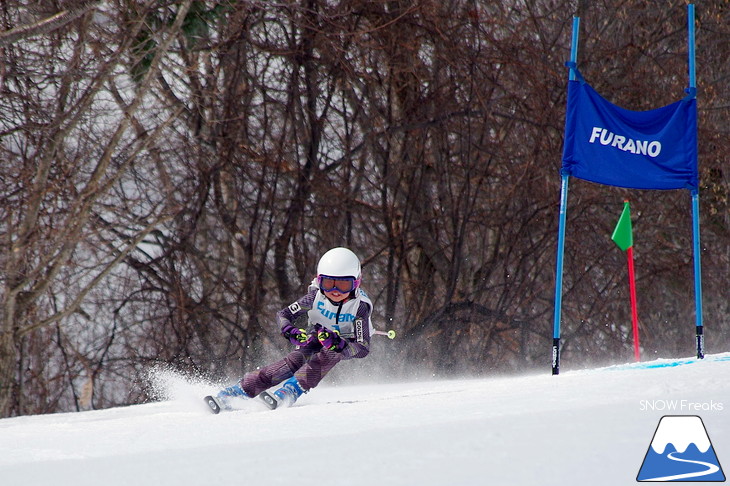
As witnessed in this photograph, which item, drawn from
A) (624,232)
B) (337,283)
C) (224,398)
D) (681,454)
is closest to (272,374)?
(224,398)

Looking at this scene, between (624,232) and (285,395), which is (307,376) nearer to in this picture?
(285,395)

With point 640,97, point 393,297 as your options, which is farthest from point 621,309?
point 393,297

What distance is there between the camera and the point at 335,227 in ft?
41.2

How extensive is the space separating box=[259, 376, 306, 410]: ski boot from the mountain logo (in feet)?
8.86

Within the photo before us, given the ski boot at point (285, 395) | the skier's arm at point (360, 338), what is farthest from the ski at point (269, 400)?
the skier's arm at point (360, 338)

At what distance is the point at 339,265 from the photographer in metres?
6.12

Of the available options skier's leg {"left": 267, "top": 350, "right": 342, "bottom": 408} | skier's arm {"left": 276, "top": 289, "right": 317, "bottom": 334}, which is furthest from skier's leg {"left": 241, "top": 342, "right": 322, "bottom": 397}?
skier's arm {"left": 276, "top": 289, "right": 317, "bottom": 334}

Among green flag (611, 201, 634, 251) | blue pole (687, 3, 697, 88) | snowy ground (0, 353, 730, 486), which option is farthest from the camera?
blue pole (687, 3, 697, 88)

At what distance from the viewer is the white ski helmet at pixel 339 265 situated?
240 inches

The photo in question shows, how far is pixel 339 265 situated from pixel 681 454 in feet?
9.62

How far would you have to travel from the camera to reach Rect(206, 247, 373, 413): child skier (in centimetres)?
609

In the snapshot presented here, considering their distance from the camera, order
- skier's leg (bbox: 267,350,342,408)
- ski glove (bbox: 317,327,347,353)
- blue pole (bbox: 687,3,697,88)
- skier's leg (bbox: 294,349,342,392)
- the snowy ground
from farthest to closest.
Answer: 1. blue pole (bbox: 687,3,697,88)
2. ski glove (bbox: 317,327,347,353)
3. skier's leg (bbox: 294,349,342,392)
4. skier's leg (bbox: 267,350,342,408)
5. the snowy ground

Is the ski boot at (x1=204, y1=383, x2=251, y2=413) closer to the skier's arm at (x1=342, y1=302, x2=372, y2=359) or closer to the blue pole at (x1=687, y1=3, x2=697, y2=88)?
the skier's arm at (x1=342, y1=302, x2=372, y2=359)

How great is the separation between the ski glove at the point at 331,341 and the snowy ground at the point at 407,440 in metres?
0.69
